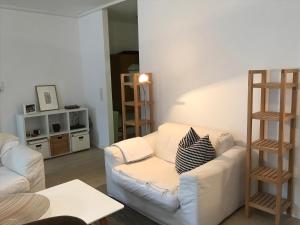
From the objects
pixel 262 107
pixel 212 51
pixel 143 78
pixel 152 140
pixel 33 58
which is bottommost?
pixel 152 140

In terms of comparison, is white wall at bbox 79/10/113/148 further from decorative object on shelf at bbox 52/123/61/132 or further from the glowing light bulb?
the glowing light bulb

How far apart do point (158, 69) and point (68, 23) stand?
7.27 ft

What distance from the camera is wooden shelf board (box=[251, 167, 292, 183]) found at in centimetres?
223

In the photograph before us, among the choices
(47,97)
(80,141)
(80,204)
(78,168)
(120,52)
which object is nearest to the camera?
(80,204)

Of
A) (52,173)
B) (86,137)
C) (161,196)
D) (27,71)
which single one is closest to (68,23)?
(27,71)

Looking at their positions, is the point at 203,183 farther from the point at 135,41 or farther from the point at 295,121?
the point at 135,41

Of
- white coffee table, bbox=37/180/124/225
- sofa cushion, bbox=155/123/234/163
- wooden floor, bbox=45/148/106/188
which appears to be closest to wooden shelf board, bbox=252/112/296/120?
sofa cushion, bbox=155/123/234/163

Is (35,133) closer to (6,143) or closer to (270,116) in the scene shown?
(6,143)

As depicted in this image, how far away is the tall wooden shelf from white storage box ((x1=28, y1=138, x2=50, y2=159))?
3.15 meters

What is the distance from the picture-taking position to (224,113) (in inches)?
110

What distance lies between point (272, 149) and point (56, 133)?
3.37 meters

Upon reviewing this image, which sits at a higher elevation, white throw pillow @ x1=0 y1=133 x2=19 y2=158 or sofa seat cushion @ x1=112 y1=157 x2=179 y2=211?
white throw pillow @ x1=0 y1=133 x2=19 y2=158

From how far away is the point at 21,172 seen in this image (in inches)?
104

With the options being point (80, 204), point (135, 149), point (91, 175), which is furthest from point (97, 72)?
point (80, 204)
